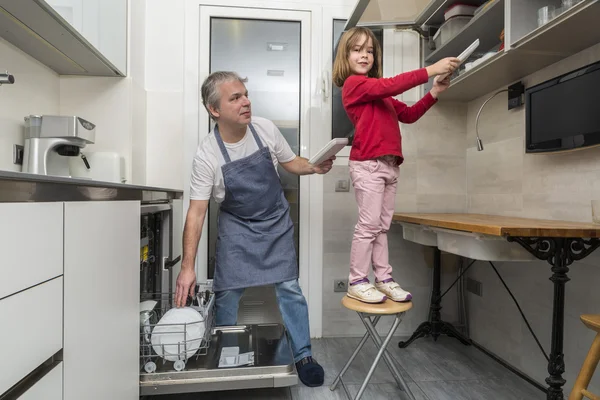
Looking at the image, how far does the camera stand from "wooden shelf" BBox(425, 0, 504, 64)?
1743mm

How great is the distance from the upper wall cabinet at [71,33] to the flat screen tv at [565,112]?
6.31 ft

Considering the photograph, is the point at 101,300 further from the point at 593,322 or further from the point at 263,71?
the point at 263,71

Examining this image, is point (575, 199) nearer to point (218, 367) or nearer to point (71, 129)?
point (218, 367)

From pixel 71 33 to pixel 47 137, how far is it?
432mm

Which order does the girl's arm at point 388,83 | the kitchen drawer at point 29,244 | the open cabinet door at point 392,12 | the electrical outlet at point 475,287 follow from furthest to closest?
the electrical outlet at point 475,287 → the open cabinet door at point 392,12 → the girl's arm at point 388,83 → the kitchen drawer at point 29,244

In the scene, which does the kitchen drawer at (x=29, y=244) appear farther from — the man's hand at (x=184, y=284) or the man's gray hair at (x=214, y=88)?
the man's gray hair at (x=214, y=88)

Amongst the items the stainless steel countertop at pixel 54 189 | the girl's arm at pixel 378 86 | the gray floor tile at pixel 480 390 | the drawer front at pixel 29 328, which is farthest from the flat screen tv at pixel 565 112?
the drawer front at pixel 29 328

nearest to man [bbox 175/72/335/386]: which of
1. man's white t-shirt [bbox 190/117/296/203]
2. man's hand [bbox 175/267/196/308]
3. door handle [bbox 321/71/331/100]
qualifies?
man's white t-shirt [bbox 190/117/296/203]

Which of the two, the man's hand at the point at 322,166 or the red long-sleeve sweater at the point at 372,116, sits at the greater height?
the red long-sleeve sweater at the point at 372,116

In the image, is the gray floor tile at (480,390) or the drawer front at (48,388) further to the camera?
the gray floor tile at (480,390)

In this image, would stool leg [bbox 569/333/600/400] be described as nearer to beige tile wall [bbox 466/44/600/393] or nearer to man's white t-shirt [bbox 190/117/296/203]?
beige tile wall [bbox 466/44/600/393]

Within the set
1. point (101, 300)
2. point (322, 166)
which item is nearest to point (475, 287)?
point (322, 166)

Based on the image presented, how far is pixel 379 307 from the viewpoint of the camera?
4.73 ft

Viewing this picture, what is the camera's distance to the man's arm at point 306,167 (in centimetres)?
191
